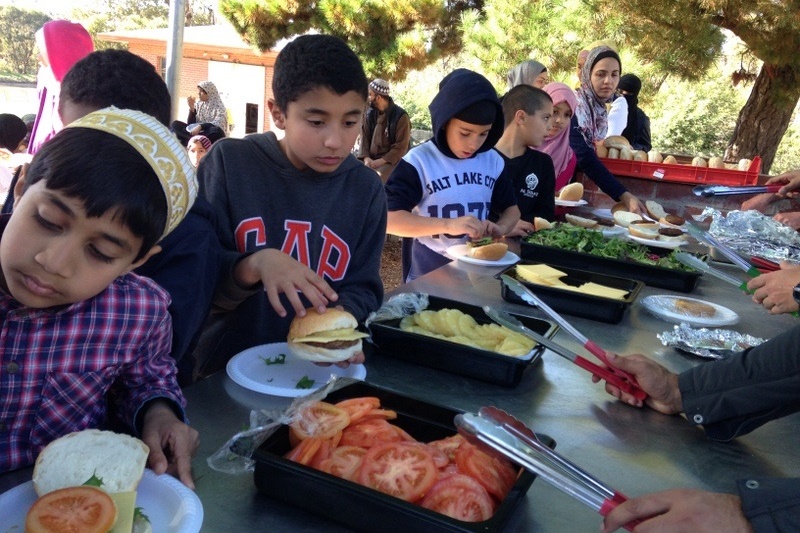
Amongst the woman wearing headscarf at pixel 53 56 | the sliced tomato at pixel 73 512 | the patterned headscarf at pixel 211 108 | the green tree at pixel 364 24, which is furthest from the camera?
the patterned headscarf at pixel 211 108

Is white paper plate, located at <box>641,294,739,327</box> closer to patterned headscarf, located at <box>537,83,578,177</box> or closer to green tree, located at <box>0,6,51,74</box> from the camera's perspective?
patterned headscarf, located at <box>537,83,578,177</box>

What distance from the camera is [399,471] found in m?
0.90

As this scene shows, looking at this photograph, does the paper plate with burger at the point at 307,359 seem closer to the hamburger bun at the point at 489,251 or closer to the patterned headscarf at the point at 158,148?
the patterned headscarf at the point at 158,148

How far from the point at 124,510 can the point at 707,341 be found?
5.24 feet

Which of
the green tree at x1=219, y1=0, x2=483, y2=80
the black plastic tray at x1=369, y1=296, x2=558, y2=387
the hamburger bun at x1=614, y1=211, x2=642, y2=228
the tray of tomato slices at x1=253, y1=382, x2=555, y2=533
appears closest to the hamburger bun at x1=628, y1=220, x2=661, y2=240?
the hamburger bun at x1=614, y1=211, x2=642, y2=228

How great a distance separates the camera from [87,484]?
0.83 metres

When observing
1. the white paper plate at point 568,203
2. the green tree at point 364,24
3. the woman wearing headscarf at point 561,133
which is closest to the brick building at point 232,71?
the green tree at point 364,24

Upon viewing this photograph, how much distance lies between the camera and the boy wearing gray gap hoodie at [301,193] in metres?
1.85

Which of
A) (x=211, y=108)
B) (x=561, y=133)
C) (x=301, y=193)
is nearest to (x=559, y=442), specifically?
(x=301, y=193)

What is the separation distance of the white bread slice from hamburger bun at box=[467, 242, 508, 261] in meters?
1.85

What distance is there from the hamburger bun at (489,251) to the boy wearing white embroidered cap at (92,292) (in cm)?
157

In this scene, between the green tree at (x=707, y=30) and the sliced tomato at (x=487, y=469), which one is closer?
the sliced tomato at (x=487, y=469)

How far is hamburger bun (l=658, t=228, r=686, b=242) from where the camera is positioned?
3.25 metres

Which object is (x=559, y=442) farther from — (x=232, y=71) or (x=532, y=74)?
(x=232, y=71)
